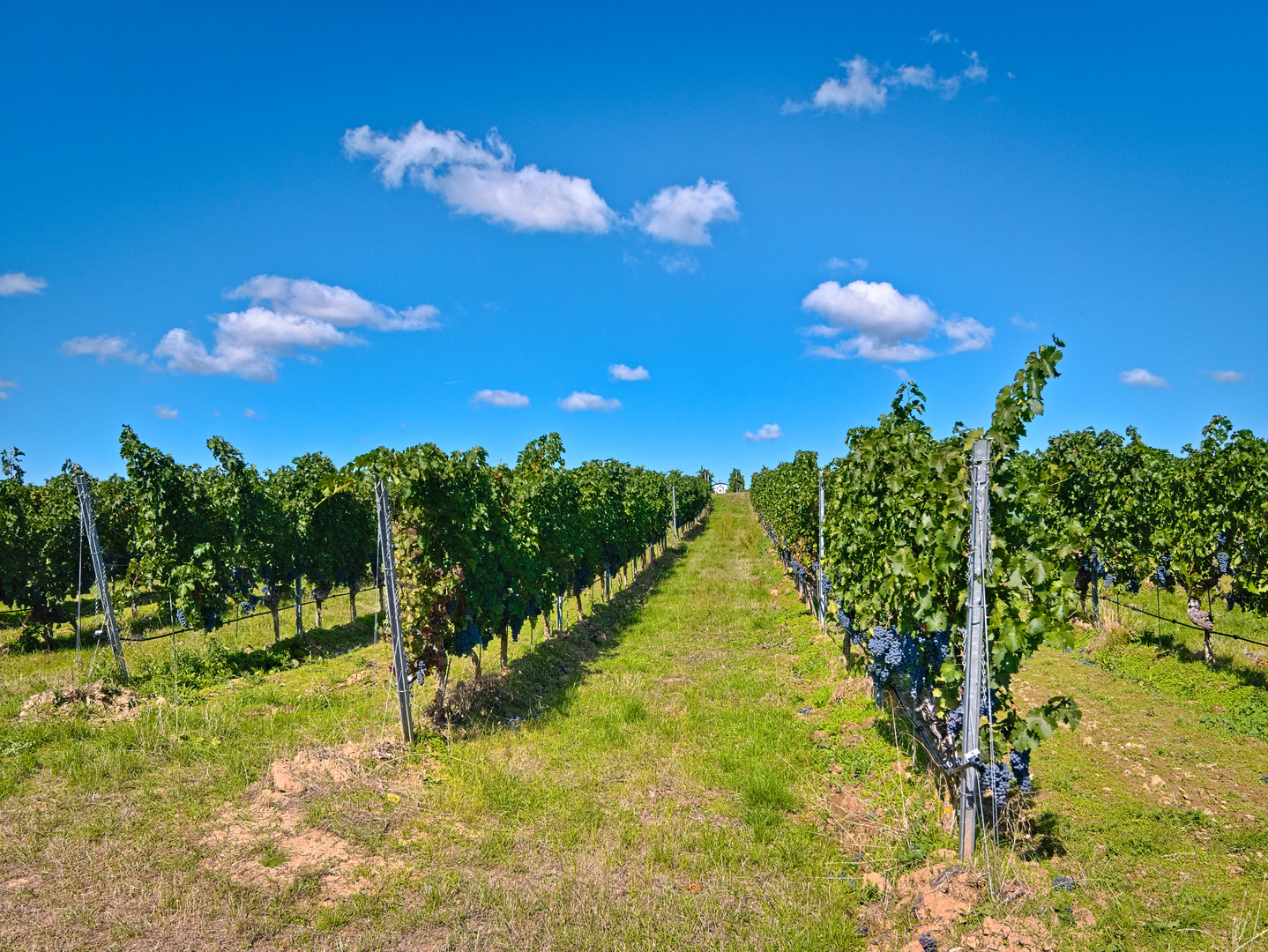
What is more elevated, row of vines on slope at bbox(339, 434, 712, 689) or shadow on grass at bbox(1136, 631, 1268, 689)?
row of vines on slope at bbox(339, 434, 712, 689)

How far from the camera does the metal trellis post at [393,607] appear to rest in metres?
7.19

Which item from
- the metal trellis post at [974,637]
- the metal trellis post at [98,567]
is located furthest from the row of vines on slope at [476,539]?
the metal trellis post at [974,637]

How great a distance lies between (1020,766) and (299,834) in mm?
5944

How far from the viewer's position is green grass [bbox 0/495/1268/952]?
437 cm

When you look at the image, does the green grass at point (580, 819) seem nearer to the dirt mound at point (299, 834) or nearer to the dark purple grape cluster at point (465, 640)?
the dirt mound at point (299, 834)

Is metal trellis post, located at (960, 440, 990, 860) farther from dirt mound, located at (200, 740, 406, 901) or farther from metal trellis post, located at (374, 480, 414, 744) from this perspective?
metal trellis post, located at (374, 480, 414, 744)

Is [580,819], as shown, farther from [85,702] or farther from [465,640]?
[85,702]

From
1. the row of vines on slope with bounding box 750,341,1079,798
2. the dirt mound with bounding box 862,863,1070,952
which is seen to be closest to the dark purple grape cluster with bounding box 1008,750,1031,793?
the row of vines on slope with bounding box 750,341,1079,798

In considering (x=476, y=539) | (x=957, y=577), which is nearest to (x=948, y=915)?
(x=957, y=577)

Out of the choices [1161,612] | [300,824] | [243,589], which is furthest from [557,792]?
[1161,612]

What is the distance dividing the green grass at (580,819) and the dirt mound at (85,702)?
0.20 meters

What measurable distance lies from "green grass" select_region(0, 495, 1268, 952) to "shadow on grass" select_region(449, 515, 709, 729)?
69 millimetres

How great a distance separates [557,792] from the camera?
6219mm

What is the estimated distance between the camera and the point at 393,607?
729cm
